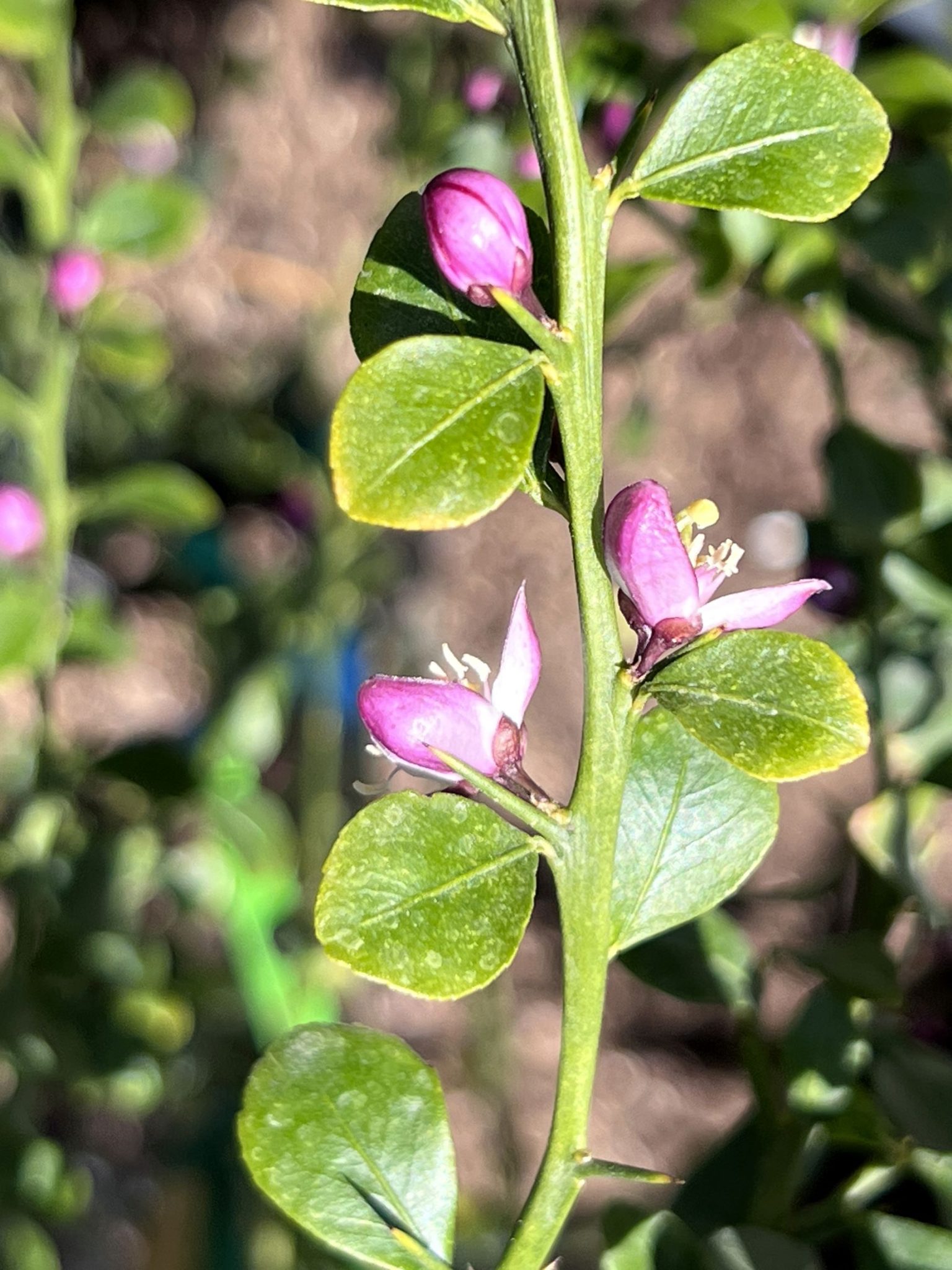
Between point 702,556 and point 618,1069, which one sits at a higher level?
point 702,556

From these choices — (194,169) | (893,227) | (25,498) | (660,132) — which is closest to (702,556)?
(660,132)

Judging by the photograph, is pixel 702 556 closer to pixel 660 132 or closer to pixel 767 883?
pixel 660 132

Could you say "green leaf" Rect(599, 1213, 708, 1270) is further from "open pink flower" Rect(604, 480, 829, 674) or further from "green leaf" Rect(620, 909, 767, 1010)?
"open pink flower" Rect(604, 480, 829, 674)

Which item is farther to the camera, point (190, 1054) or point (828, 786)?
point (828, 786)

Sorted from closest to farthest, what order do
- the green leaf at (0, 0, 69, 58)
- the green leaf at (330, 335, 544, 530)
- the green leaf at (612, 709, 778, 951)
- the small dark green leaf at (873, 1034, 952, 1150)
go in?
1. the green leaf at (330, 335, 544, 530)
2. the green leaf at (612, 709, 778, 951)
3. the small dark green leaf at (873, 1034, 952, 1150)
4. the green leaf at (0, 0, 69, 58)

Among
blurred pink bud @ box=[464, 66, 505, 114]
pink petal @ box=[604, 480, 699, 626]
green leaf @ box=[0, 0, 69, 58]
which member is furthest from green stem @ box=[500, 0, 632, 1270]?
green leaf @ box=[0, 0, 69, 58]

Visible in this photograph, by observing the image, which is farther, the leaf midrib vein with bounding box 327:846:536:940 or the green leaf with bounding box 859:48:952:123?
the green leaf with bounding box 859:48:952:123

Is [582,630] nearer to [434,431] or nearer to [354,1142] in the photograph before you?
[434,431]
